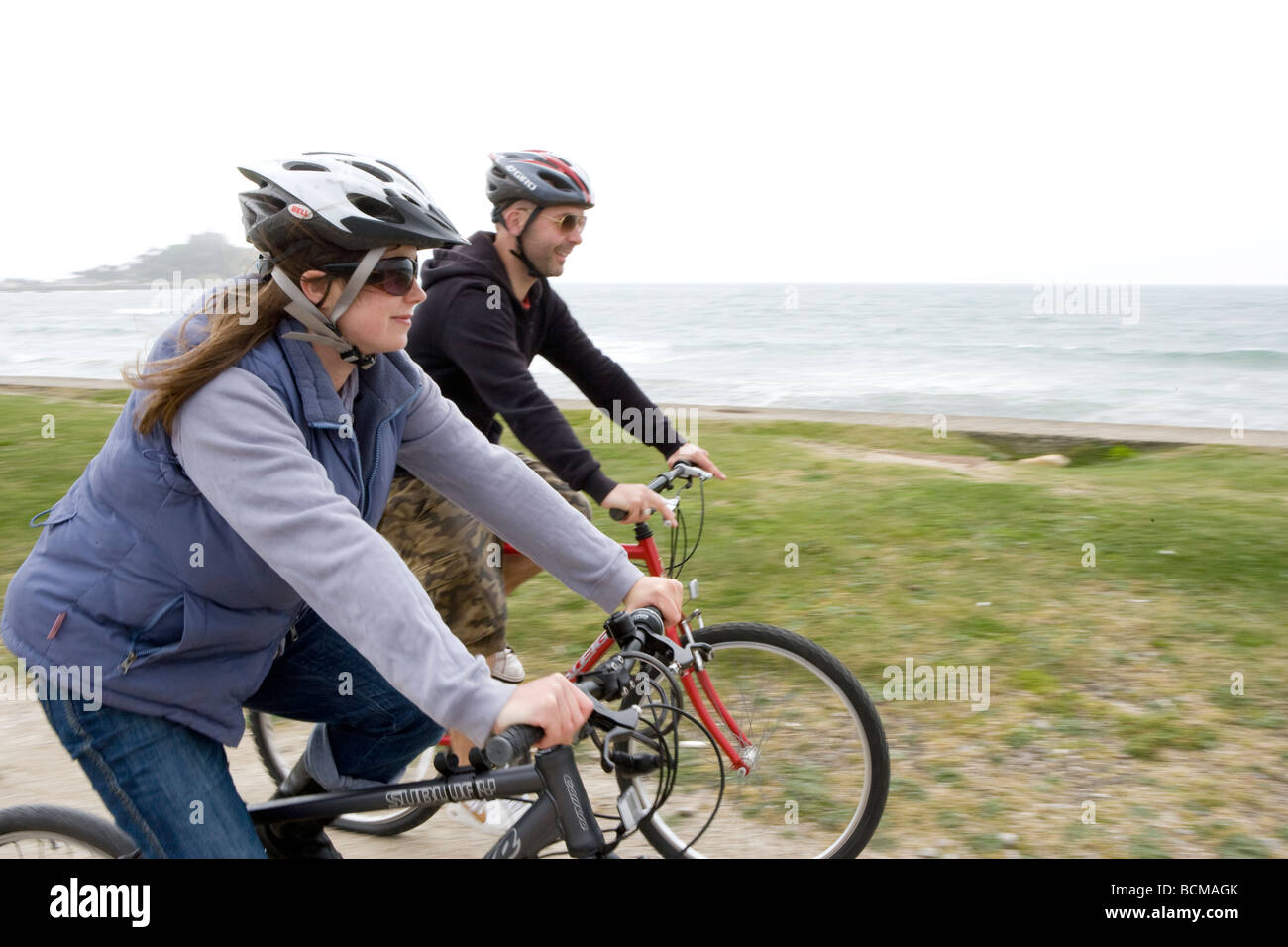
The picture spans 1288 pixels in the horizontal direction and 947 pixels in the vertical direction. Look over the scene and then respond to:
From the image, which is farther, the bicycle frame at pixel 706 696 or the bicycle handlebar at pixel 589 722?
the bicycle frame at pixel 706 696

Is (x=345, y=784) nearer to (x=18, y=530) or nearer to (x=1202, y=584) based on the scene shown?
(x=1202, y=584)

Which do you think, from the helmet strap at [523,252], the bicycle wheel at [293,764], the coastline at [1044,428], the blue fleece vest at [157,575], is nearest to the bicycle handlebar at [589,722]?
the blue fleece vest at [157,575]

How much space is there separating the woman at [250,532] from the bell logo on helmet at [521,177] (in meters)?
1.50

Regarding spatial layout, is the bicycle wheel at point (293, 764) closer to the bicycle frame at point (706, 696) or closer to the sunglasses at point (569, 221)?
the bicycle frame at point (706, 696)

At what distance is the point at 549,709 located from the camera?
6.21 ft

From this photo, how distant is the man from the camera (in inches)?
136

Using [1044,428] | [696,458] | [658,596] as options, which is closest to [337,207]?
[658,596]

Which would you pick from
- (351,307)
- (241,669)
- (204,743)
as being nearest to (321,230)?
(351,307)

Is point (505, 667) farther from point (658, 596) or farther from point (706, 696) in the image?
point (658, 596)

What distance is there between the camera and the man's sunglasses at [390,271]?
216 cm

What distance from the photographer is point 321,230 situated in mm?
2131

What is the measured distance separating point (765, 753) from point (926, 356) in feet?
112
